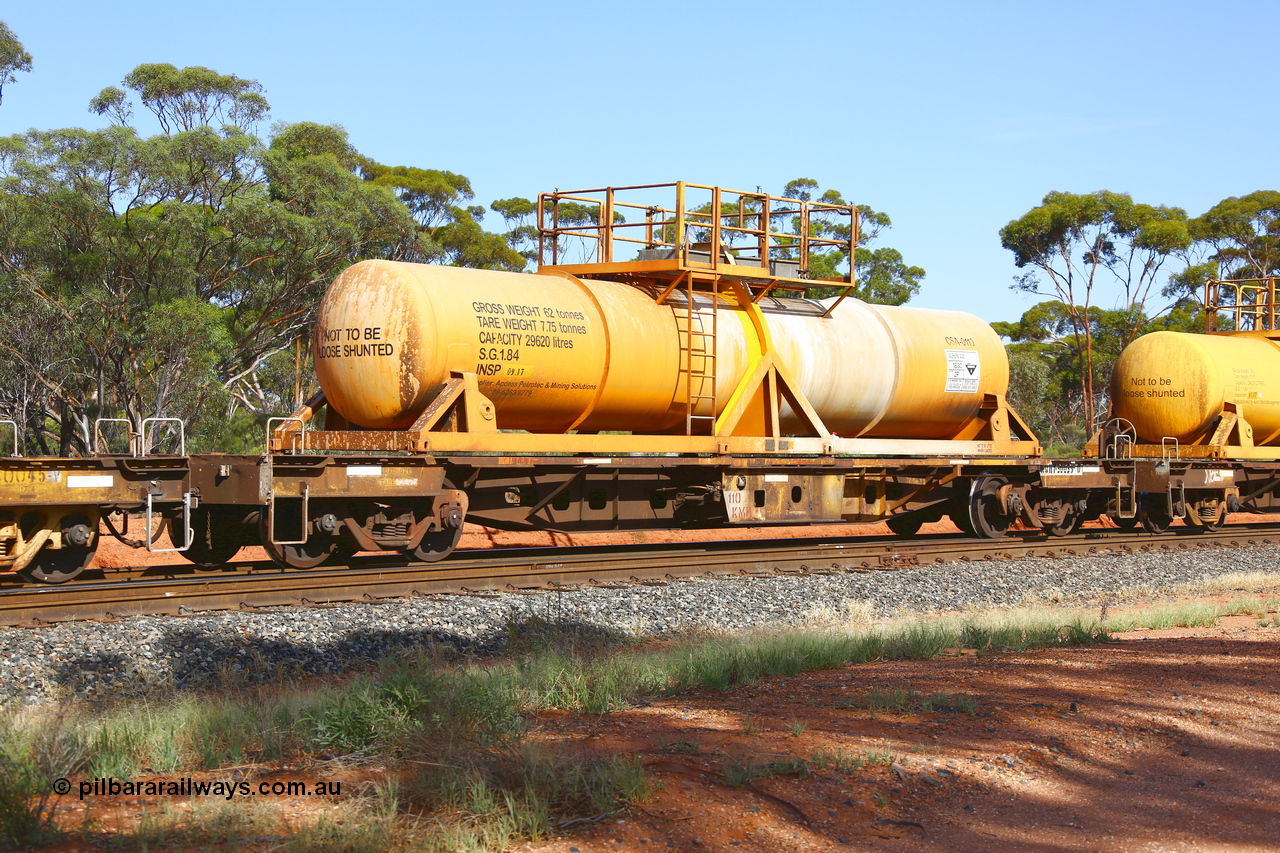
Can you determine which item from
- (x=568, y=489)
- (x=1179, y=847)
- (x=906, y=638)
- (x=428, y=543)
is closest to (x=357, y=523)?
(x=428, y=543)

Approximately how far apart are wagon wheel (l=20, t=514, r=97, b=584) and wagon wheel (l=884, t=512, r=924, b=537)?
13.0 metres

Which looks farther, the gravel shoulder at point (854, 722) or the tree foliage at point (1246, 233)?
the tree foliage at point (1246, 233)

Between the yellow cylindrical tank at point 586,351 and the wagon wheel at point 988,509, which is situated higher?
the yellow cylindrical tank at point 586,351

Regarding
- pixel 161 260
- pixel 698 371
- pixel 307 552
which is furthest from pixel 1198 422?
pixel 161 260

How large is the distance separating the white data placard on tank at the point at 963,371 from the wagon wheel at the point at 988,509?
1.51m

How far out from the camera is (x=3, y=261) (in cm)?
3066

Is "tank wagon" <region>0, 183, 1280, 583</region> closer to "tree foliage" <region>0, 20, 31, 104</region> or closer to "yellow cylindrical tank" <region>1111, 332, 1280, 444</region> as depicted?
"yellow cylindrical tank" <region>1111, 332, 1280, 444</region>

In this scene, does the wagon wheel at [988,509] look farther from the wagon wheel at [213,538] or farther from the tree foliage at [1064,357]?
the tree foliage at [1064,357]

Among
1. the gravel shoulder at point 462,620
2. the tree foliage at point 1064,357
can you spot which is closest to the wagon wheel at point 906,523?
the gravel shoulder at point 462,620

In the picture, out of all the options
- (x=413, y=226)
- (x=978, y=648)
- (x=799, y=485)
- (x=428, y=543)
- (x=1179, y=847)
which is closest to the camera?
(x=1179, y=847)

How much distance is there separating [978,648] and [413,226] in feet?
102

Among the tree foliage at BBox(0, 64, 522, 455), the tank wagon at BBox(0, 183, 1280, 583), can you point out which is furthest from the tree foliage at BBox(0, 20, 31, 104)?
the tank wagon at BBox(0, 183, 1280, 583)

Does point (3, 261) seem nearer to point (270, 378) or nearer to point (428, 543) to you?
point (270, 378)

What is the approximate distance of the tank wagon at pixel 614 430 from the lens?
11.7 m
